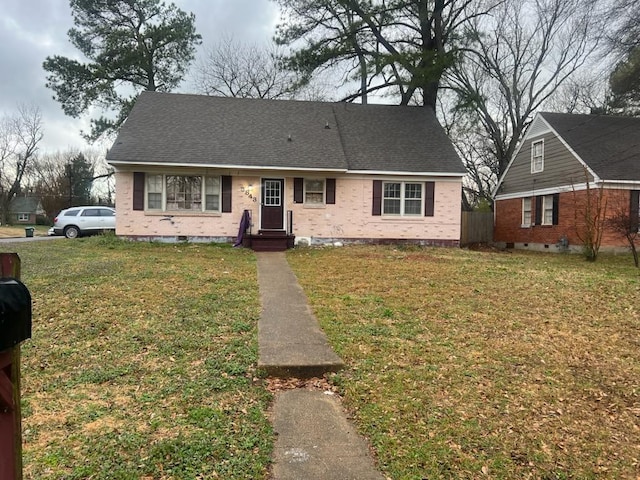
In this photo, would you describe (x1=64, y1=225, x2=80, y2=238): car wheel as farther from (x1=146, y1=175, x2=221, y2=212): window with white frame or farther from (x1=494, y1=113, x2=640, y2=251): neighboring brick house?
(x1=494, y1=113, x2=640, y2=251): neighboring brick house

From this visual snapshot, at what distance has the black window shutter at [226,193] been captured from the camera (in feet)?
49.1

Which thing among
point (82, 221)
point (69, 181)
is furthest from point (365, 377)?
point (69, 181)

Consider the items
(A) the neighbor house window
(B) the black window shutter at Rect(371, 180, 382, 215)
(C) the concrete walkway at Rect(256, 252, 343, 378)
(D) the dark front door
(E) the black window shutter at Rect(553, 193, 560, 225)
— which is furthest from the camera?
(A) the neighbor house window

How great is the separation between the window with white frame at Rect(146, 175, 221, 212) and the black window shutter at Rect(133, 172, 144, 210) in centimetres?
20

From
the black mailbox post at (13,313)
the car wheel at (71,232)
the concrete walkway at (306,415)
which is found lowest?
the concrete walkway at (306,415)

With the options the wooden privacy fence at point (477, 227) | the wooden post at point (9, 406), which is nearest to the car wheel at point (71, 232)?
the wooden privacy fence at point (477, 227)

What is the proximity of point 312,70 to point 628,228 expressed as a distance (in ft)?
46.2

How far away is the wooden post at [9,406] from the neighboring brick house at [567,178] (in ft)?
53.3

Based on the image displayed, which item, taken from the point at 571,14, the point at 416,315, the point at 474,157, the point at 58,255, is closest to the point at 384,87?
the point at 571,14

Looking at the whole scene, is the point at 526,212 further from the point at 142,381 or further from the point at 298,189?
the point at 142,381

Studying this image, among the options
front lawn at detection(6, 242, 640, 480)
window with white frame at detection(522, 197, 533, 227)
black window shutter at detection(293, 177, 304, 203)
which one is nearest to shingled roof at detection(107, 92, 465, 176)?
black window shutter at detection(293, 177, 304, 203)

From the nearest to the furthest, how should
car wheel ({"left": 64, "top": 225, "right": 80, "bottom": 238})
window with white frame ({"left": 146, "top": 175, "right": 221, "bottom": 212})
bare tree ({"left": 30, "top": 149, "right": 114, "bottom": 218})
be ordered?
1. window with white frame ({"left": 146, "top": 175, "right": 221, "bottom": 212})
2. car wheel ({"left": 64, "top": 225, "right": 80, "bottom": 238})
3. bare tree ({"left": 30, "top": 149, "right": 114, "bottom": 218})

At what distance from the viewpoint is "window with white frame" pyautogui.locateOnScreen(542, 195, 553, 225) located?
1868cm

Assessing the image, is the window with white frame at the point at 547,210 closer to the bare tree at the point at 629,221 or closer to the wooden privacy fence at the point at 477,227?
the bare tree at the point at 629,221
